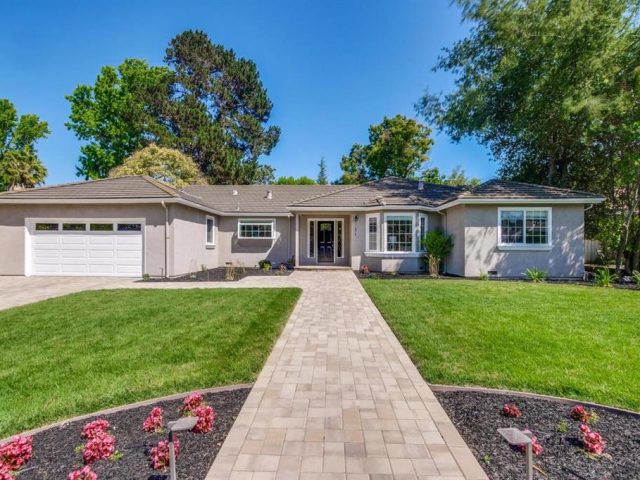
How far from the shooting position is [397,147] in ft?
109

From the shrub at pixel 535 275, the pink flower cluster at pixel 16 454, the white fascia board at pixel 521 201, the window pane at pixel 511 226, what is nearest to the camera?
the pink flower cluster at pixel 16 454

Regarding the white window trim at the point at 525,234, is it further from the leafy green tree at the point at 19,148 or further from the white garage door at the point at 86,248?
the leafy green tree at the point at 19,148

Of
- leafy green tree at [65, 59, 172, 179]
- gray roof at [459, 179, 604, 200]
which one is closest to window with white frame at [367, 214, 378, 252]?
gray roof at [459, 179, 604, 200]

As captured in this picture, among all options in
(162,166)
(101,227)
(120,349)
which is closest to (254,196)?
(101,227)

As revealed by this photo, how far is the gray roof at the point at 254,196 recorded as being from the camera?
61.6 feet

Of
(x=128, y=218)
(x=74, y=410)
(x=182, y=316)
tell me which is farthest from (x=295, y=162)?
(x=74, y=410)

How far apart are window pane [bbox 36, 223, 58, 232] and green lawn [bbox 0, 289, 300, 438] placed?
6902 millimetres

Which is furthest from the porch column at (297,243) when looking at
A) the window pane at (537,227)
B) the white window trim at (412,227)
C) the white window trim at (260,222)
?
the window pane at (537,227)

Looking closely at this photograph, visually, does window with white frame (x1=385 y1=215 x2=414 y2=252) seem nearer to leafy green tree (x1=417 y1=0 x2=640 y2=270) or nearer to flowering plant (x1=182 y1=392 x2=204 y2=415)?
leafy green tree (x1=417 y1=0 x2=640 y2=270)

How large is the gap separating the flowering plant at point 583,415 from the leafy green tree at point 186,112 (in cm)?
3021

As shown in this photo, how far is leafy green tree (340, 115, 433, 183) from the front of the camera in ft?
108

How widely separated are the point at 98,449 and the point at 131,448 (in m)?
0.28

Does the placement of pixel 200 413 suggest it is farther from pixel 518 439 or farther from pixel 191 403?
pixel 518 439

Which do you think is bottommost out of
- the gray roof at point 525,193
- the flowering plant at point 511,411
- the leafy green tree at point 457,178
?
the flowering plant at point 511,411
